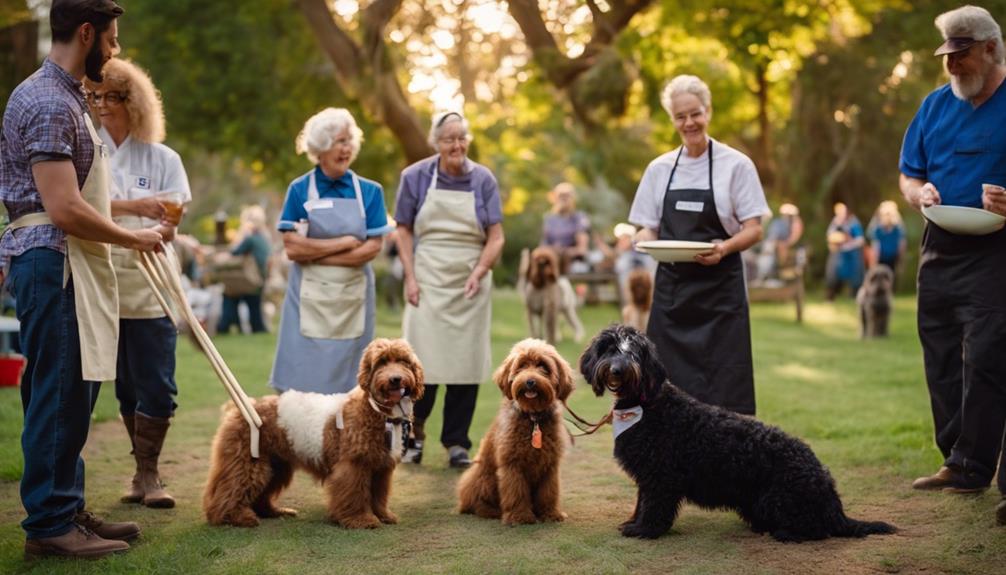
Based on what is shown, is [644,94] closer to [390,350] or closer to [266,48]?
[266,48]

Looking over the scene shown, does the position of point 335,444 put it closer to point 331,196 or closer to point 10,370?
point 331,196

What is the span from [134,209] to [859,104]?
23.9m

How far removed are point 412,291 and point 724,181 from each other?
223 cm

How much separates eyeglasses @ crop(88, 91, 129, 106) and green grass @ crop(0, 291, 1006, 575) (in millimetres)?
2183

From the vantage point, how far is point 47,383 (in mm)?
4418

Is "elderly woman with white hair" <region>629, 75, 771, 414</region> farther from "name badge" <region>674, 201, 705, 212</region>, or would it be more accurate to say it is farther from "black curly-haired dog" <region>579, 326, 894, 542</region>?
"black curly-haired dog" <region>579, 326, 894, 542</region>

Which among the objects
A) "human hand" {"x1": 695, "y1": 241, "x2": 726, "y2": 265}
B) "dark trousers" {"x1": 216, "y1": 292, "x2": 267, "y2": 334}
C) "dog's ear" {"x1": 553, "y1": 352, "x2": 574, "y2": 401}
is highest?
"human hand" {"x1": 695, "y1": 241, "x2": 726, "y2": 265}

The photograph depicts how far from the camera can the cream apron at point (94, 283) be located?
4449 millimetres

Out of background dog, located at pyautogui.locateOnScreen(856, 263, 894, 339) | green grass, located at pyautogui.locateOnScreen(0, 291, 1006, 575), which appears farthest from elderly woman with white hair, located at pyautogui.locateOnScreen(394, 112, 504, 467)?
background dog, located at pyautogui.locateOnScreen(856, 263, 894, 339)

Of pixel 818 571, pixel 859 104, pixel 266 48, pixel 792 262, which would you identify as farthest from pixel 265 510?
pixel 859 104

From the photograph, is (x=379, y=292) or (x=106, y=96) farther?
(x=379, y=292)

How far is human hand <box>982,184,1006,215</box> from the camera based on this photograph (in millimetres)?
5184

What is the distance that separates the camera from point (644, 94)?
21.4 meters

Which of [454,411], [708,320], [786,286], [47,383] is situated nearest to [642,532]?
[708,320]
